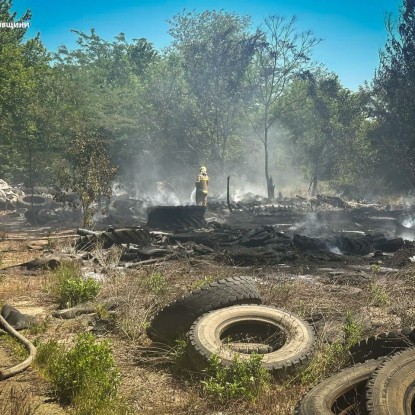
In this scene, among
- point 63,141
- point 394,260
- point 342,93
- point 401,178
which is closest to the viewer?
point 394,260

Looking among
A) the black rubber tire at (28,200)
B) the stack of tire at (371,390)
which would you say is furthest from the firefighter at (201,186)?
the stack of tire at (371,390)

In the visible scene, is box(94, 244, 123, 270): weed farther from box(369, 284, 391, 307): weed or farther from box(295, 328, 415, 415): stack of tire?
box(295, 328, 415, 415): stack of tire

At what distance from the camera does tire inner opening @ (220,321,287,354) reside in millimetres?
4879

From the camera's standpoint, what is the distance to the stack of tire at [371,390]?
3.00m

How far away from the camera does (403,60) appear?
3012cm

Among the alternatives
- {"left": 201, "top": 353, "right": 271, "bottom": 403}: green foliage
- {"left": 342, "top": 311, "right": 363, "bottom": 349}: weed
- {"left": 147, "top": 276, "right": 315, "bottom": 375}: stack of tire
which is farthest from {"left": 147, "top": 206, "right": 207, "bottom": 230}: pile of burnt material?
{"left": 201, "top": 353, "right": 271, "bottom": 403}: green foliage

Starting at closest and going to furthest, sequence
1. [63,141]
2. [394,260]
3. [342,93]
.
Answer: [394,260] < [63,141] < [342,93]

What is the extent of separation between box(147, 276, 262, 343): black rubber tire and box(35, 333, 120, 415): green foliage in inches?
43.6

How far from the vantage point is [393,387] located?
3135 mm

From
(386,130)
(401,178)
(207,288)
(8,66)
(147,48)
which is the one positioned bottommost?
(207,288)

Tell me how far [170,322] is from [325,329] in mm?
1903

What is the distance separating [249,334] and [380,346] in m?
1.58

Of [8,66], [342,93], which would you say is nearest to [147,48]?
[342,93]

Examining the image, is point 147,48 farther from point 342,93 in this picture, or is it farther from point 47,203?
point 47,203
